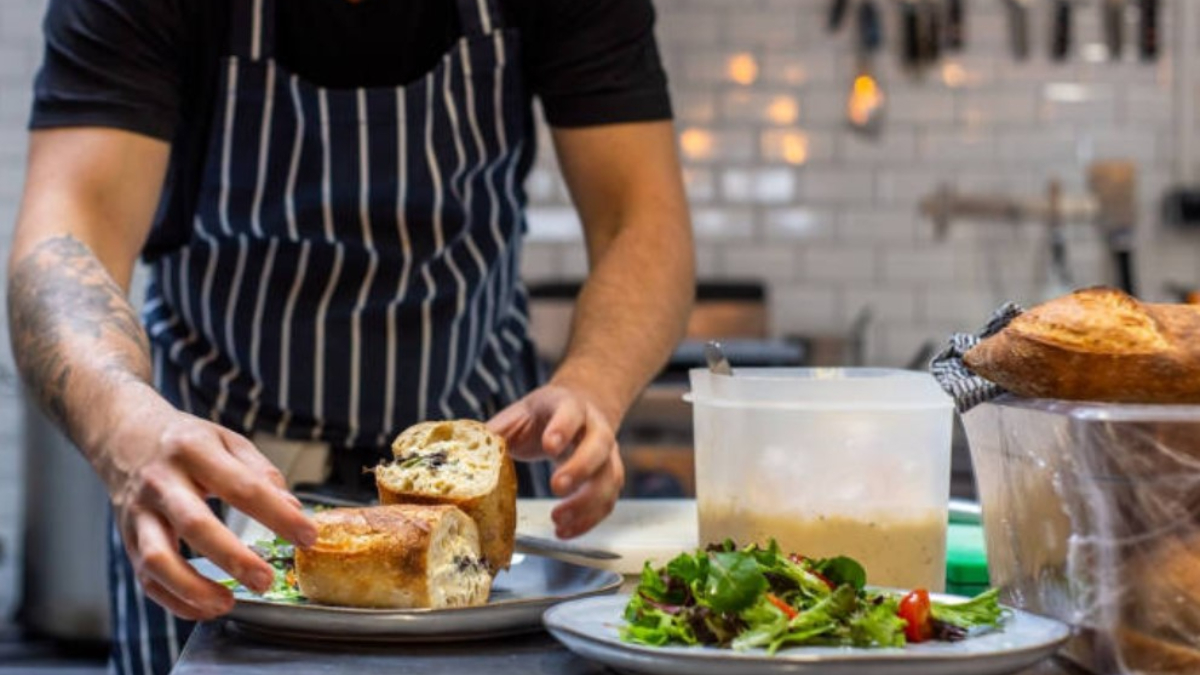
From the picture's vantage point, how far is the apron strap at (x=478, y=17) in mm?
1927

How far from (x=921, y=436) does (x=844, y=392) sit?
67 mm

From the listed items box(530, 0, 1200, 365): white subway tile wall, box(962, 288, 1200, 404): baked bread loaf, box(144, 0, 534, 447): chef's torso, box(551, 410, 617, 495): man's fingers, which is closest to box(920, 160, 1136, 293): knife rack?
box(530, 0, 1200, 365): white subway tile wall

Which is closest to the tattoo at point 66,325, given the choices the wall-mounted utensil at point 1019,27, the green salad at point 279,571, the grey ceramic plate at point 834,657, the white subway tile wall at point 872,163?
the green salad at point 279,571

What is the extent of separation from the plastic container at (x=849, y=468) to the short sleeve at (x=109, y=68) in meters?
0.78

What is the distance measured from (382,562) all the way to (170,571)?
13 cm

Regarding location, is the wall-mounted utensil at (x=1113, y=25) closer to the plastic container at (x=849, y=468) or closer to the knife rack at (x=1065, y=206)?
the knife rack at (x=1065, y=206)

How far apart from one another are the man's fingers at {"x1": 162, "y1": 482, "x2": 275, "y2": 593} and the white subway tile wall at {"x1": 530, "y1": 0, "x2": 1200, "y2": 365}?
142 inches

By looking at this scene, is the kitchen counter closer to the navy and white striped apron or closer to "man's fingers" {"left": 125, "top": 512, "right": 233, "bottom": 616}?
"man's fingers" {"left": 125, "top": 512, "right": 233, "bottom": 616}

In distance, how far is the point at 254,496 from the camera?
105 centimetres

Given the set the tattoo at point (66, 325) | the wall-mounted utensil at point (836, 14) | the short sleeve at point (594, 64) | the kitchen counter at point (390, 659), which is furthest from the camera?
the wall-mounted utensil at point (836, 14)

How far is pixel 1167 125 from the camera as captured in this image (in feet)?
15.4

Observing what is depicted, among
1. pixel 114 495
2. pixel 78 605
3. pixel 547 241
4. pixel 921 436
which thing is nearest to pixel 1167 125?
pixel 547 241

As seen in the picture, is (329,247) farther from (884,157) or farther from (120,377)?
(884,157)

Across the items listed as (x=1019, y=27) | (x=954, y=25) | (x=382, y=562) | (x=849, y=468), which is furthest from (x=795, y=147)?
(x=382, y=562)
